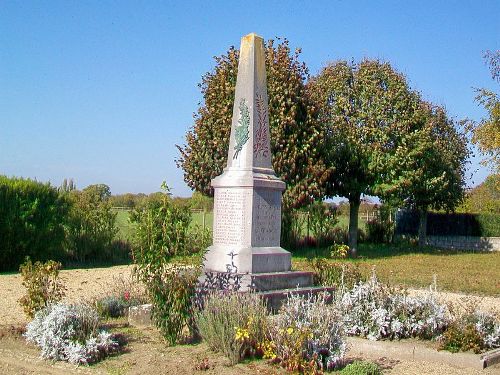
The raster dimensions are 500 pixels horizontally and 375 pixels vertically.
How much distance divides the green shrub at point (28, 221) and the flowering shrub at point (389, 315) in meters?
12.5

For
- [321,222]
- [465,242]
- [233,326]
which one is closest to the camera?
[233,326]

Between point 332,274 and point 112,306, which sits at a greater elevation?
point 332,274

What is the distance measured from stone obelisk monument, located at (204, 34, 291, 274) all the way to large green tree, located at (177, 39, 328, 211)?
30.7ft

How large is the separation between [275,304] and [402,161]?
15684 mm

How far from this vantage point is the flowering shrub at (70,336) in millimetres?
7160

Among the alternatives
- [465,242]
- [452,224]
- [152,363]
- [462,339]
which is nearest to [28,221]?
[152,363]

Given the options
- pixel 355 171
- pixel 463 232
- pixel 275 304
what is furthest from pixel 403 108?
pixel 275 304

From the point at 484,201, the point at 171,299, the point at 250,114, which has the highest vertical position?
the point at 484,201

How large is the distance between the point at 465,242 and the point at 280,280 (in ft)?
93.5

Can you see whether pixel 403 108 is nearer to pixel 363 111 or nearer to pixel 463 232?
pixel 363 111

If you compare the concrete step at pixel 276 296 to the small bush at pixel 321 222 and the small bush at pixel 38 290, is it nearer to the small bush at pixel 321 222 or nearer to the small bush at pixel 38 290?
the small bush at pixel 38 290

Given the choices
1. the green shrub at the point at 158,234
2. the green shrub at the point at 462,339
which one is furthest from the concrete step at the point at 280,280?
the green shrub at the point at 462,339

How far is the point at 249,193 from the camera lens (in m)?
10.5

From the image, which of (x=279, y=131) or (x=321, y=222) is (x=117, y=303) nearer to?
(x=279, y=131)
